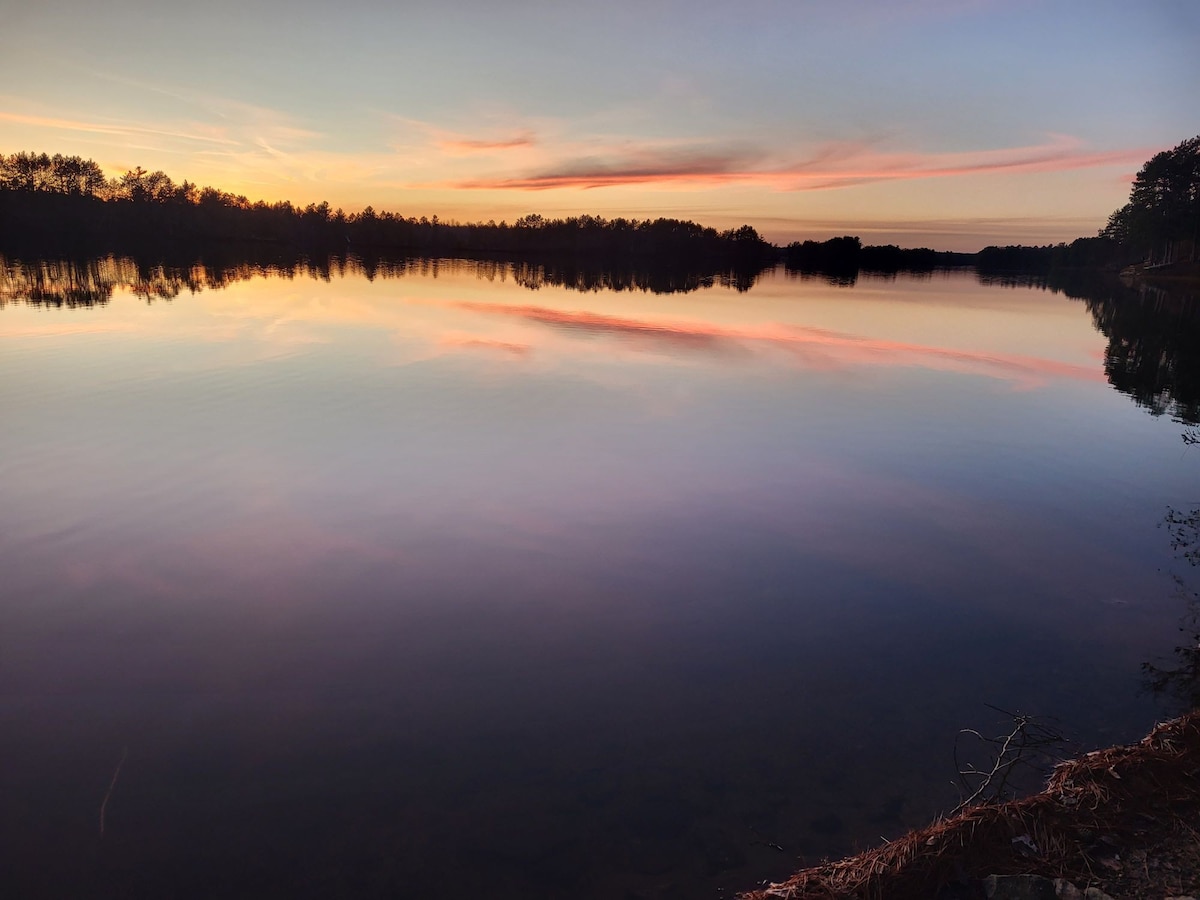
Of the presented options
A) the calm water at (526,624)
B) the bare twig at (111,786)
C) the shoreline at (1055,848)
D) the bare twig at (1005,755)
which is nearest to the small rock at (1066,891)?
the shoreline at (1055,848)

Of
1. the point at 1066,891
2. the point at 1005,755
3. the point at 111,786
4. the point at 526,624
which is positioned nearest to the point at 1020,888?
the point at 1066,891

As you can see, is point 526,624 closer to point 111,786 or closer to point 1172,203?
point 111,786

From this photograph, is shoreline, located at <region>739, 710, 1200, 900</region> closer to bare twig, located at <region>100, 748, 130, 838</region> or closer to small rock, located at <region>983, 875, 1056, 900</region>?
small rock, located at <region>983, 875, 1056, 900</region>

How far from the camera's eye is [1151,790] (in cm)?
551

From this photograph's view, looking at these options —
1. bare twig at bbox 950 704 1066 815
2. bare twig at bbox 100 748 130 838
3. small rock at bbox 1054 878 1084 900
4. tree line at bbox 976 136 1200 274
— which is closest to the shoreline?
small rock at bbox 1054 878 1084 900

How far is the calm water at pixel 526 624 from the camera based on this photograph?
563cm

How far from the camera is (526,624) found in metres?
8.81

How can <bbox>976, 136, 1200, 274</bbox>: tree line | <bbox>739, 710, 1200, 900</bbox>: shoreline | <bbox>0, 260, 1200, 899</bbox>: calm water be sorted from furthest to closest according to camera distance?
<bbox>976, 136, 1200, 274</bbox>: tree line < <bbox>0, 260, 1200, 899</bbox>: calm water < <bbox>739, 710, 1200, 900</bbox>: shoreline


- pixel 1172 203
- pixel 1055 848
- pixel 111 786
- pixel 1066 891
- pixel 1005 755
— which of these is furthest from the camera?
pixel 1172 203

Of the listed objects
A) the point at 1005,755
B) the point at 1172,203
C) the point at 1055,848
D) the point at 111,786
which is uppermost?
the point at 1172,203

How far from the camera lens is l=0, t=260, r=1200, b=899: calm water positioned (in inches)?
222

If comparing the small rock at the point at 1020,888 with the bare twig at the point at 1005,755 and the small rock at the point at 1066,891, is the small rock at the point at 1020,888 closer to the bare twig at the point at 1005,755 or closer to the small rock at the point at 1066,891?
the small rock at the point at 1066,891

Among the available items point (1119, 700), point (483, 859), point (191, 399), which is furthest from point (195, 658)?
point (191, 399)

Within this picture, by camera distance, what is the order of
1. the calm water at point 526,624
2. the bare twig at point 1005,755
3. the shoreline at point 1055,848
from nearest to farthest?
the shoreline at point 1055,848, the calm water at point 526,624, the bare twig at point 1005,755
